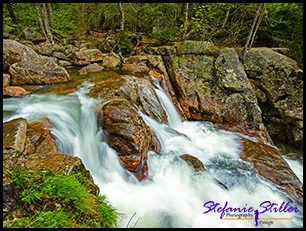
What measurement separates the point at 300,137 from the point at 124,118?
911 centimetres

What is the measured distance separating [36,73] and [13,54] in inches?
50.4

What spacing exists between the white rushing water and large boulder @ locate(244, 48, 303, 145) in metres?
4.58

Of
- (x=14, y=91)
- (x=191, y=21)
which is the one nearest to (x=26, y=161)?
(x=14, y=91)

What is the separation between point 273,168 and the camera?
4.48m

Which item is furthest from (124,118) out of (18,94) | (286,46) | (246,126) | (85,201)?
(286,46)

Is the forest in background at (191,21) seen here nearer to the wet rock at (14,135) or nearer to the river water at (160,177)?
the river water at (160,177)

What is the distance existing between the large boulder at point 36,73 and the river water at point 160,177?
1232 millimetres

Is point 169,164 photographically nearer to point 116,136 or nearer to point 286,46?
point 116,136

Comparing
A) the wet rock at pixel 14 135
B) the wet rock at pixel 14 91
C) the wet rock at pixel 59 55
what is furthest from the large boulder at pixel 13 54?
the wet rock at pixel 14 135

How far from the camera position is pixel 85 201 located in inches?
75.0

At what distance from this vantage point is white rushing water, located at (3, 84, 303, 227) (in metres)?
3.29

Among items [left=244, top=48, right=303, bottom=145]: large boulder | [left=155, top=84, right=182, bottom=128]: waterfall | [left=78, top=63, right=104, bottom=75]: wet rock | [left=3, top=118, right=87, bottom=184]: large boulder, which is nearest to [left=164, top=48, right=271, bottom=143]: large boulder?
[left=155, top=84, right=182, bottom=128]: waterfall

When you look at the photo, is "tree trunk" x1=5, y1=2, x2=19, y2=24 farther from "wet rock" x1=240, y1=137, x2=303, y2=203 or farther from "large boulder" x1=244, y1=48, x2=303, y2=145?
"wet rock" x1=240, y1=137, x2=303, y2=203

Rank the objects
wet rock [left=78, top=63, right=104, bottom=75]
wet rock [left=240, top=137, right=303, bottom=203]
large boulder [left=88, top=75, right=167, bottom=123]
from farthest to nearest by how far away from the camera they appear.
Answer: wet rock [left=78, top=63, right=104, bottom=75] → large boulder [left=88, top=75, right=167, bottom=123] → wet rock [left=240, top=137, right=303, bottom=203]
